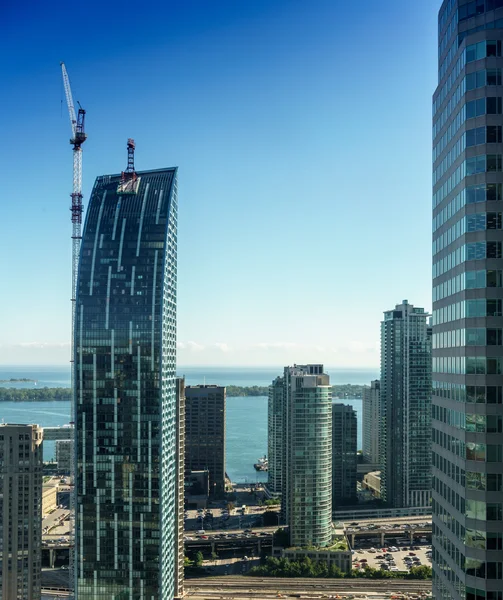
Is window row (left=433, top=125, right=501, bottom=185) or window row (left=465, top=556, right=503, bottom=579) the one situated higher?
window row (left=433, top=125, right=501, bottom=185)

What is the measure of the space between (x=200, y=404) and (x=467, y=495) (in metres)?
122

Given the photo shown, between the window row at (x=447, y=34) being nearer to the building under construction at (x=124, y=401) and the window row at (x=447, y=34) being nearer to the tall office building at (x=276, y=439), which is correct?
the building under construction at (x=124, y=401)

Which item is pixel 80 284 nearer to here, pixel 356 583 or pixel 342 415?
pixel 356 583

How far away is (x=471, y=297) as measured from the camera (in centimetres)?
2056

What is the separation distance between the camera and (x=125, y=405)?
61.8 m

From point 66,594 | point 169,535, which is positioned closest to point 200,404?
point 66,594

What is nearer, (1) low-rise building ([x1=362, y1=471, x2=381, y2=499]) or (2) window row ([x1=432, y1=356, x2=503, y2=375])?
(2) window row ([x1=432, y1=356, x2=503, y2=375])

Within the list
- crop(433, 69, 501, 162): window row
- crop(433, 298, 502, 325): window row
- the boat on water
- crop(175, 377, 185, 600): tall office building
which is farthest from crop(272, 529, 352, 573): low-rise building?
the boat on water

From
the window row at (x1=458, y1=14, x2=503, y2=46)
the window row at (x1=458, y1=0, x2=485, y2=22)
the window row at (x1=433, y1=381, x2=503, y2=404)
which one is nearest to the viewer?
the window row at (x1=433, y1=381, x2=503, y2=404)

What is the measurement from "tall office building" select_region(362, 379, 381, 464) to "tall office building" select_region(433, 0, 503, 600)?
444 feet

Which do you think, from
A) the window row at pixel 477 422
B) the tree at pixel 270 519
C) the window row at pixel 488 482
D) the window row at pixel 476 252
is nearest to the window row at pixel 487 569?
the window row at pixel 488 482

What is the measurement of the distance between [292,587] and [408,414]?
48.7 metres

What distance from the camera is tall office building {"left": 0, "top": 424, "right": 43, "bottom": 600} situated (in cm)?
6494

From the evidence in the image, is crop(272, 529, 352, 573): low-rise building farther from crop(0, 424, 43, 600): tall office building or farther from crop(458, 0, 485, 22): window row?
crop(458, 0, 485, 22): window row
